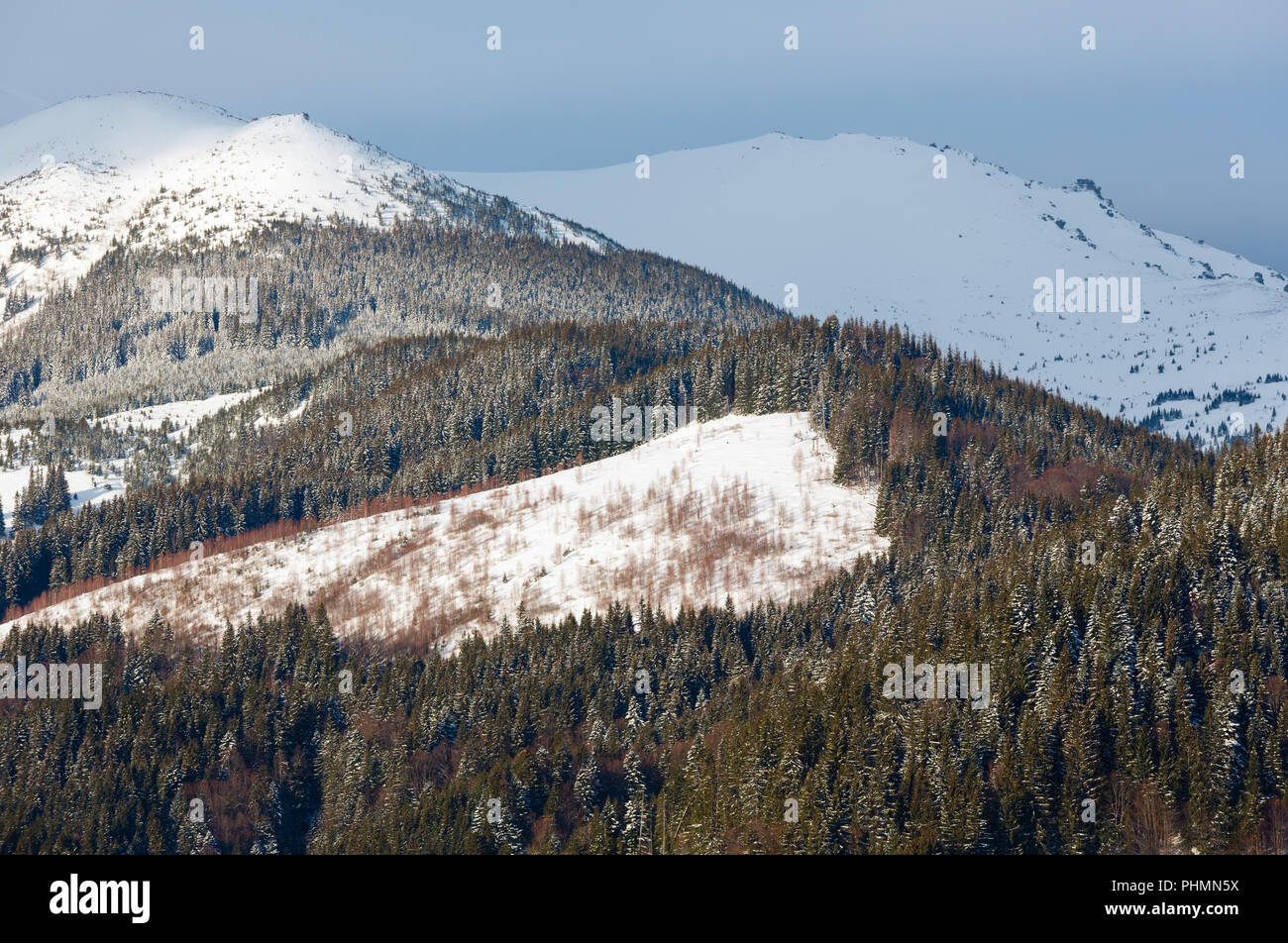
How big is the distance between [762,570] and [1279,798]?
92.1 meters

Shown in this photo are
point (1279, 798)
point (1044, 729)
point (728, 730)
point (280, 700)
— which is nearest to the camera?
point (1279, 798)

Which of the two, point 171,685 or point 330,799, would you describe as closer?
point 330,799

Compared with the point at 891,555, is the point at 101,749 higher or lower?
lower

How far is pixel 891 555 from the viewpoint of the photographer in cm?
19512

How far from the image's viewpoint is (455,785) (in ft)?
470

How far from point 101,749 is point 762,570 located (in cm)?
8704

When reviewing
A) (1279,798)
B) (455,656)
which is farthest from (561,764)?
(1279,798)

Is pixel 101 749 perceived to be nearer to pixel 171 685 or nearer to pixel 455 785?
pixel 171 685
